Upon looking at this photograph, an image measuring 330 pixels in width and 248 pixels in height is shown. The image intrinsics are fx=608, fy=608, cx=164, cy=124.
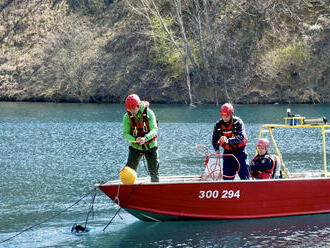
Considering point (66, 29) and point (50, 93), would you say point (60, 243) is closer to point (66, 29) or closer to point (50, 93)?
point (50, 93)

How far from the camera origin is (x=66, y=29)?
61.6 meters

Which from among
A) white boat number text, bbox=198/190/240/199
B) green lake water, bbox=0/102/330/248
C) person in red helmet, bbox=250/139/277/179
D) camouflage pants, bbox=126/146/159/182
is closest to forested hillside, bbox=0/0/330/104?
green lake water, bbox=0/102/330/248

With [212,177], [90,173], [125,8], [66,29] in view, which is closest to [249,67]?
[125,8]

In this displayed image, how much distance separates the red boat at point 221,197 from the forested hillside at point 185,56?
121 ft

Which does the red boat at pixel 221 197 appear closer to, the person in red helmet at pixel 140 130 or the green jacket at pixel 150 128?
the person in red helmet at pixel 140 130

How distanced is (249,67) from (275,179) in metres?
41.1

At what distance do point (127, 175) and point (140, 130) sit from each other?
0.94 meters

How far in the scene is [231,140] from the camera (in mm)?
→ 12570

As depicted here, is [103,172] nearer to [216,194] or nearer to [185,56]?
[216,194]

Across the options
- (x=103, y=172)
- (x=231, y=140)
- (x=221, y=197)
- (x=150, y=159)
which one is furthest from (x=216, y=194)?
(x=103, y=172)

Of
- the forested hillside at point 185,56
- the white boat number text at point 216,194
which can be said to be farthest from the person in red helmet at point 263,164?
the forested hillside at point 185,56

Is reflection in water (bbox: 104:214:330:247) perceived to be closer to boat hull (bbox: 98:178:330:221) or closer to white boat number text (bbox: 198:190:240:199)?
boat hull (bbox: 98:178:330:221)

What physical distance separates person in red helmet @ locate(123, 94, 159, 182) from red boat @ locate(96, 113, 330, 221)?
0.53m

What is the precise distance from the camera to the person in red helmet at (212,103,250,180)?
12586mm
